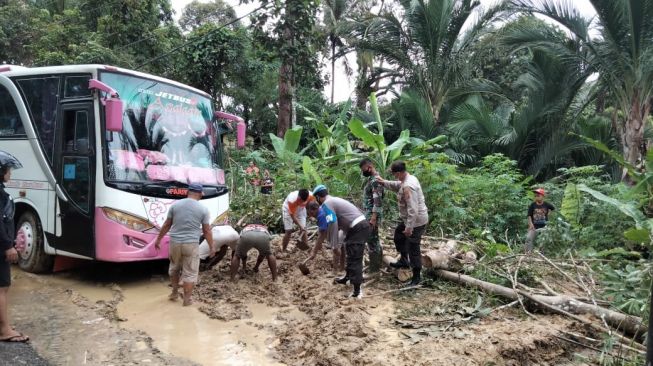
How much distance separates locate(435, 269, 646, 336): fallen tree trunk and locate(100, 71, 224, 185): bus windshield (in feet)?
12.2

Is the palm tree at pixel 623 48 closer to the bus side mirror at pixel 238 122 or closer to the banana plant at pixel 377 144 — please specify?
the banana plant at pixel 377 144

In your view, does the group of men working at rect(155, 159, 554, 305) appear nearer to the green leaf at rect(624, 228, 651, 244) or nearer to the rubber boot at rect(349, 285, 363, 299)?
the rubber boot at rect(349, 285, 363, 299)

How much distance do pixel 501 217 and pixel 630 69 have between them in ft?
13.4

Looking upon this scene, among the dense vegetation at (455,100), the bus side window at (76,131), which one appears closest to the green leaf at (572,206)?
the dense vegetation at (455,100)

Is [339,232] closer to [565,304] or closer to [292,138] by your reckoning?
[565,304]

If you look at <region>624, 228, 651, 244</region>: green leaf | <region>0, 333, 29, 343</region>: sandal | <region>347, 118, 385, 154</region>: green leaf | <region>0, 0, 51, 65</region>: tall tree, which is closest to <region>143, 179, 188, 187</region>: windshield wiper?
<region>0, 333, 29, 343</region>: sandal

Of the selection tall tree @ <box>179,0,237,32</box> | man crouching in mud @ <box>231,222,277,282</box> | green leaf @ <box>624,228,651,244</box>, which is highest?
tall tree @ <box>179,0,237,32</box>

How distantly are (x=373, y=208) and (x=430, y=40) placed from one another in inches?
370

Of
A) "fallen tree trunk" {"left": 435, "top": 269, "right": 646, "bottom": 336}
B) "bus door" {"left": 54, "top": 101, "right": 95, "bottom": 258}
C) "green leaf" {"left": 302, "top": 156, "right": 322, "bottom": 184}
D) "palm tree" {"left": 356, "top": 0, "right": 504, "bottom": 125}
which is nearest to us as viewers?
"fallen tree trunk" {"left": 435, "top": 269, "right": 646, "bottom": 336}

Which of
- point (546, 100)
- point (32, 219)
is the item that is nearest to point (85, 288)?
point (32, 219)

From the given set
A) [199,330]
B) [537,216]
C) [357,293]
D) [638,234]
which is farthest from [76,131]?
[537,216]

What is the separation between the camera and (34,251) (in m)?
7.07

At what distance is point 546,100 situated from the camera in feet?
44.6

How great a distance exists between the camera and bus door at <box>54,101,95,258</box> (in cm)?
634
